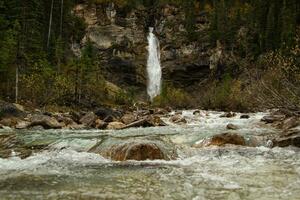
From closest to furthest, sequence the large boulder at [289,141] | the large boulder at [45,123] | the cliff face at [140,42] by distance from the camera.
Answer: the large boulder at [289,141] → the large boulder at [45,123] → the cliff face at [140,42]

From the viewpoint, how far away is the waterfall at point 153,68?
78.9 m

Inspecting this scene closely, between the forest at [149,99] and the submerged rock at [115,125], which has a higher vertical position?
the forest at [149,99]

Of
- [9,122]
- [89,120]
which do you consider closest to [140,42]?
[89,120]

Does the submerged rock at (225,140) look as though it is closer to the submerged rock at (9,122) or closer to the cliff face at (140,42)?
the submerged rock at (9,122)

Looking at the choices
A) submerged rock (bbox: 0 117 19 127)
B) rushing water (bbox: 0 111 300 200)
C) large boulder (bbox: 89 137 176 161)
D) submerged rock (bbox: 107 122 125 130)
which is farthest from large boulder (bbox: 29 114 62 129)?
large boulder (bbox: 89 137 176 161)

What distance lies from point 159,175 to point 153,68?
227ft

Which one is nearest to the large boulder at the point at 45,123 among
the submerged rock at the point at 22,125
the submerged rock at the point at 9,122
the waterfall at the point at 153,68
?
the submerged rock at the point at 22,125

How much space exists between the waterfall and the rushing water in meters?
59.7

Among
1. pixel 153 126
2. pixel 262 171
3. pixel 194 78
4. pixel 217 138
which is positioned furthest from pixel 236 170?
pixel 194 78

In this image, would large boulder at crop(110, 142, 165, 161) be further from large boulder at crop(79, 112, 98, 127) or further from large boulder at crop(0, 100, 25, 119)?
large boulder at crop(0, 100, 25, 119)

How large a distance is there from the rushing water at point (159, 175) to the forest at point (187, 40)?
318 inches

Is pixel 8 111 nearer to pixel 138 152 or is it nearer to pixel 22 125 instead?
pixel 22 125

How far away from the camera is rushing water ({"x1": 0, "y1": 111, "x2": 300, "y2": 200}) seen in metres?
11.0

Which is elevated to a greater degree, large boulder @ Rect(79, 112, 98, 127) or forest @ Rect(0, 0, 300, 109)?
forest @ Rect(0, 0, 300, 109)
